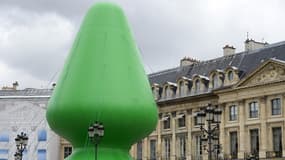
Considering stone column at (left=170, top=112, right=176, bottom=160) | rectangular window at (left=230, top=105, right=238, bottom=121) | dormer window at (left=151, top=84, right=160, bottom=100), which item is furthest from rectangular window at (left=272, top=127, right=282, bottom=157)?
dormer window at (left=151, top=84, right=160, bottom=100)

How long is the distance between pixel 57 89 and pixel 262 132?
27400 mm

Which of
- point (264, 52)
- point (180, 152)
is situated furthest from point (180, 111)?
point (264, 52)

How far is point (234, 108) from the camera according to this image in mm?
47438

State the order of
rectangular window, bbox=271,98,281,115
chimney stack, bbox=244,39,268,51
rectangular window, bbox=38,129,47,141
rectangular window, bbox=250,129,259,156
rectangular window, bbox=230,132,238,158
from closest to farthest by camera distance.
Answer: rectangular window, bbox=271,98,281,115, rectangular window, bbox=250,129,259,156, rectangular window, bbox=230,132,238,158, chimney stack, bbox=244,39,268,51, rectangular window, bbox=38,129,47,141

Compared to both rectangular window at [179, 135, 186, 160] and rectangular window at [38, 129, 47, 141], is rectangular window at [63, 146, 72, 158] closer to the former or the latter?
rectangular window at [38, 129, 47, 141]

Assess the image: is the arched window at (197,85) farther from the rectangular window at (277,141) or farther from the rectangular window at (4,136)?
the rectangular window at (4,136)

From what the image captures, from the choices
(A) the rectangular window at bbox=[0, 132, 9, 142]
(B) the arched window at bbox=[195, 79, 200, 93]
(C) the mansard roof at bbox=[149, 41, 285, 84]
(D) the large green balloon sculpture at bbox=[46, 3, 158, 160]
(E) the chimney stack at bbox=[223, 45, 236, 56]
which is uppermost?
(E) the chimney stack at bbox=[223, 45, 236, 56]

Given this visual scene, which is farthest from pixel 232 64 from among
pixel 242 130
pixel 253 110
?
pixel 242 130

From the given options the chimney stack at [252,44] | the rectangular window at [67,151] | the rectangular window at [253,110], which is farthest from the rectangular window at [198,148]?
the rectangular window at [67,151]

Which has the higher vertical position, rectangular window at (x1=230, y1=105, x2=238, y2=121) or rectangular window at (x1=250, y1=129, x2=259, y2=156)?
rectangular window at (x1=230, y1=105, x2=238, y2=121)

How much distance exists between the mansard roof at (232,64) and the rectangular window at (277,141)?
192 inches

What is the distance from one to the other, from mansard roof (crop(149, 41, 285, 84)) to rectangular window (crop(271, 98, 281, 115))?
300cm

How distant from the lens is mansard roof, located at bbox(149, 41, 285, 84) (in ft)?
152

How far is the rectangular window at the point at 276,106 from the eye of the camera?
43844mm
